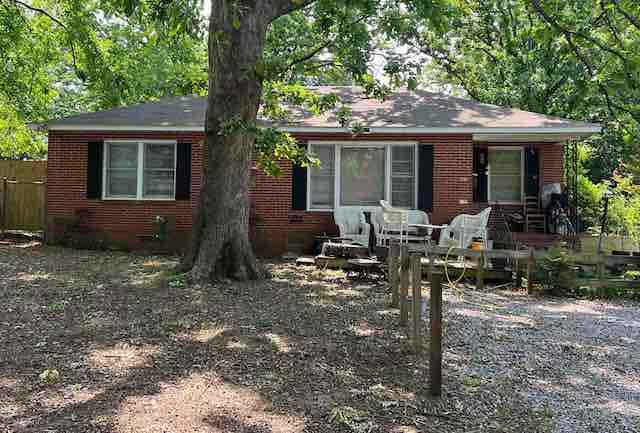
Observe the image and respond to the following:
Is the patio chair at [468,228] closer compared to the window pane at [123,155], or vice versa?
the patio chair at [468,228]

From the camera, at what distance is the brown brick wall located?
12219 millimetres

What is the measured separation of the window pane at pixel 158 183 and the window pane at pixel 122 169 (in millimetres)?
269

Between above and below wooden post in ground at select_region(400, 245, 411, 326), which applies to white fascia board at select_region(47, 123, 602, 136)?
above

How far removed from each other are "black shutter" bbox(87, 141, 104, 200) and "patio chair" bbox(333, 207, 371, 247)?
5871 millimetres

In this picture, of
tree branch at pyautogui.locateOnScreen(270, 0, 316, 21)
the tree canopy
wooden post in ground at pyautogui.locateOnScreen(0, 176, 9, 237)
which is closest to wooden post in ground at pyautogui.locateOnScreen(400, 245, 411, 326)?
the tree canopy

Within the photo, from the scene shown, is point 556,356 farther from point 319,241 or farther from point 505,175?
point 505,175

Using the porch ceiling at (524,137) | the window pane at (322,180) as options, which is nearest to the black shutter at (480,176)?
the porch ceiling at (524,137)

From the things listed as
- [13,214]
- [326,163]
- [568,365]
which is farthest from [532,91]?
[13,214]

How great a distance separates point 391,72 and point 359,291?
12.2ft

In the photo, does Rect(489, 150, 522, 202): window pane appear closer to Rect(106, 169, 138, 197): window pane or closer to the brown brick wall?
the brown brick wall

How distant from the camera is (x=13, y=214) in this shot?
51.3ft

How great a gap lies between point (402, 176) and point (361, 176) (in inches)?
38.7

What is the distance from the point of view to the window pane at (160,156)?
1301 cm

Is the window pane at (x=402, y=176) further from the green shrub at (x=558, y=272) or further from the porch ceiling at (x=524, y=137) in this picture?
the green shrub at (x=558, y=272)
